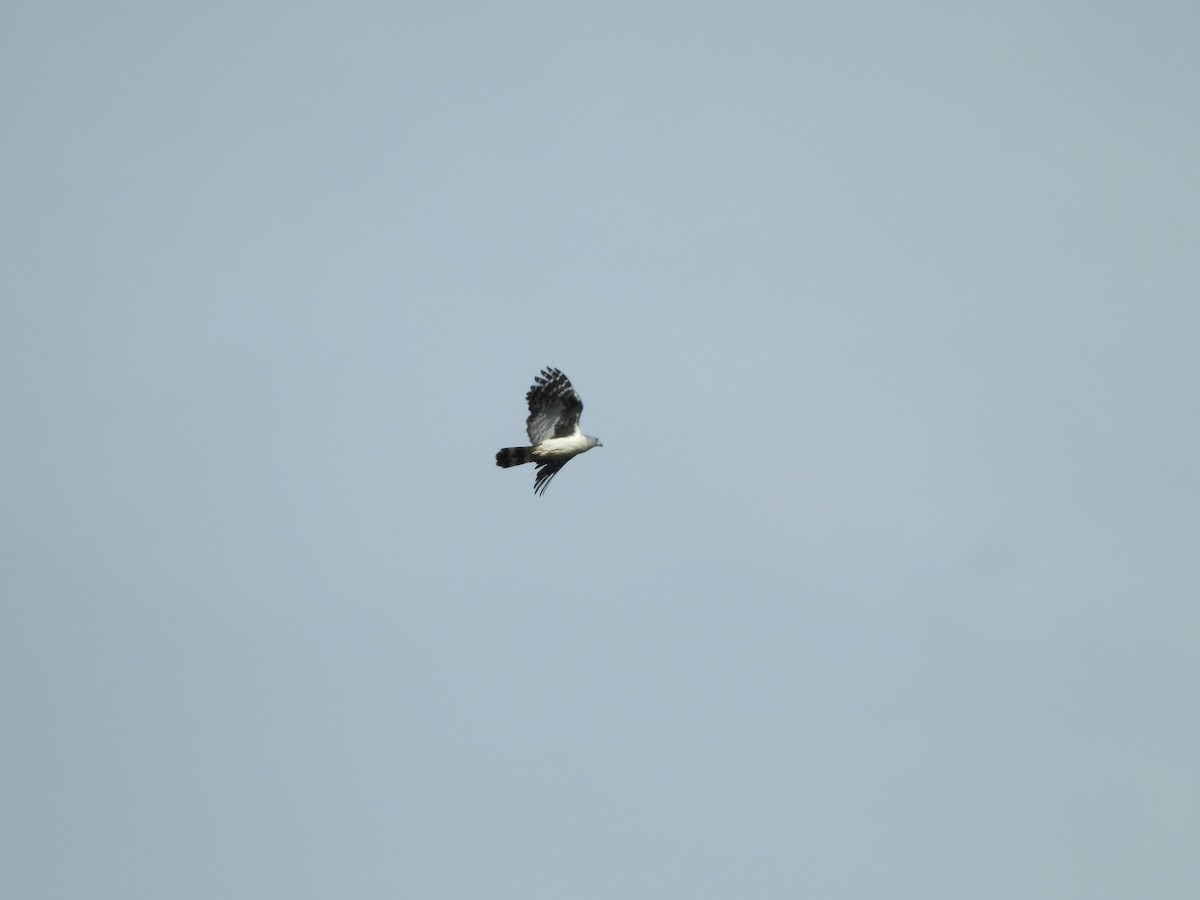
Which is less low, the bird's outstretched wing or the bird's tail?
the bird's outstretched wing

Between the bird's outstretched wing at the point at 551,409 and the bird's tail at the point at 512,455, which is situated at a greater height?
the bird's outstretched wing at the point at 551,409
